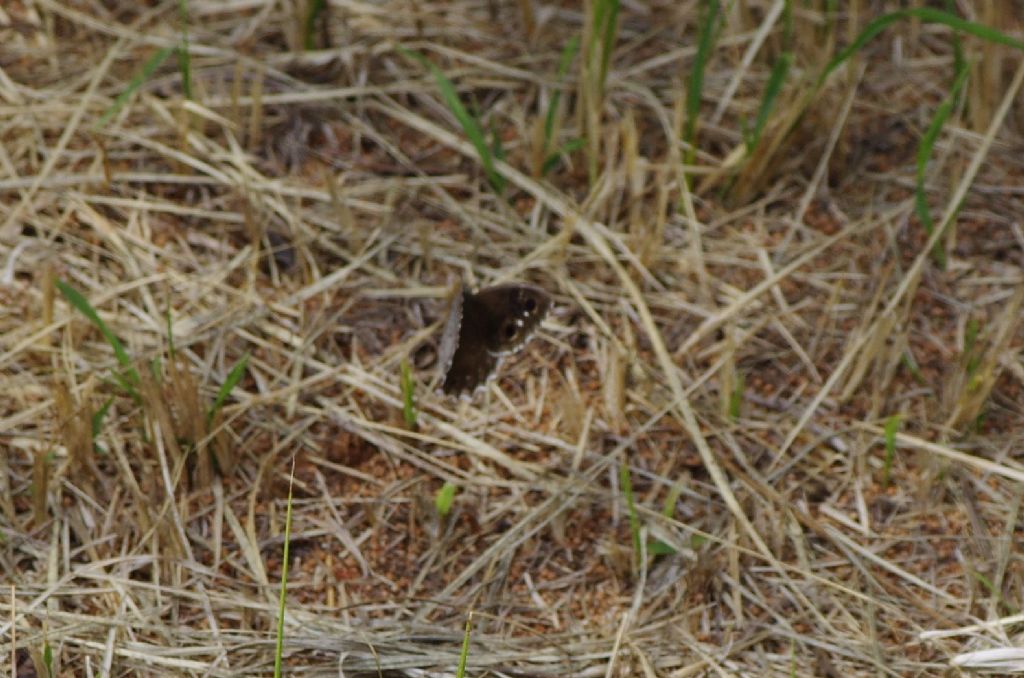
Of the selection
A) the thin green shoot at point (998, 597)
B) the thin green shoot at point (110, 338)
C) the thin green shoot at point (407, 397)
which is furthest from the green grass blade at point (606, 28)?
the thin green shoot at point (998, 597)

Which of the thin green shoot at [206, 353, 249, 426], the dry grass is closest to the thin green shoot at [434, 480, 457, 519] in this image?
the dry grass

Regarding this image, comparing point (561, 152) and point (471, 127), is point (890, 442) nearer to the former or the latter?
point (561, 152)

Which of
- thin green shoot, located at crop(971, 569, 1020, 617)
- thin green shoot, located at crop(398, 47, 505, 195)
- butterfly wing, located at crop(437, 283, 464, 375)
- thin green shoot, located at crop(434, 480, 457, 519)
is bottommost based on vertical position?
thin green shoot, located at crop(971, 569, 1020, 617)

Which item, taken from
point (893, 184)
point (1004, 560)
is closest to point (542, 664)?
point (1004, 560)

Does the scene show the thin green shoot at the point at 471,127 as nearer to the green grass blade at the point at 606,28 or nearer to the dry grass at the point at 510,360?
the dry grass at the point at 510,360

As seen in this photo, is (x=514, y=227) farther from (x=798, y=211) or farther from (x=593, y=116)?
(x=798, y=211)

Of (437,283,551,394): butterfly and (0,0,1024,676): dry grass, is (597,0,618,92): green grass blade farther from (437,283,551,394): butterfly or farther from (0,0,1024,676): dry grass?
(437,283,551,394): butterfly

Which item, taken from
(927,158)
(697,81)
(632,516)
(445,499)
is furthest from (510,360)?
(927,158)
